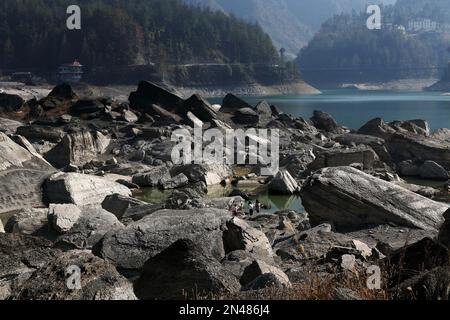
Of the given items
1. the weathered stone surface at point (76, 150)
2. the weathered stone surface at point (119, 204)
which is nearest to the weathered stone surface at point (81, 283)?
the weathered stone surface at point (119, 204)

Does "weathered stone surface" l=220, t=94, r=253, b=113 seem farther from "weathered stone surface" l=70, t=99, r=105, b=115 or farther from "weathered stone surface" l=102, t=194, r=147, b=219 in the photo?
"weathered stone surface" l=102, t=194, r=147, b=219

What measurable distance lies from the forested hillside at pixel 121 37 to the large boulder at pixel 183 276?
14453cm

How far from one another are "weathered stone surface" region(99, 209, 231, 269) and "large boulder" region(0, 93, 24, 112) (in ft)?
123

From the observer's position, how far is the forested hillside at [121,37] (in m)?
150

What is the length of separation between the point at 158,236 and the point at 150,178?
14.4 meters

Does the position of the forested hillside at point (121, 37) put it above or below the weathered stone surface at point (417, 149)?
above

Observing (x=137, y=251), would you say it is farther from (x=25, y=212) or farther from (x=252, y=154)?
(x=252, y=154)

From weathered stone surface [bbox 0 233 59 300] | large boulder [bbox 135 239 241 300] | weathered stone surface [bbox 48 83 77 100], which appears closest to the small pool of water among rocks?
weathered stone surface [bbox 0 233 59 300]

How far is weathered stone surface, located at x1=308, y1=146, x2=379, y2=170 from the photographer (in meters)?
26.9

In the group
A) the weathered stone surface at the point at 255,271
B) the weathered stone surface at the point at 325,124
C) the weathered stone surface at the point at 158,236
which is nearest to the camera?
the weathered stone surface at the point at 255,271

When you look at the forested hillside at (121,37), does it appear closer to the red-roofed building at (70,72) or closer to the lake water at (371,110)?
the red-roofed building at (70,72)

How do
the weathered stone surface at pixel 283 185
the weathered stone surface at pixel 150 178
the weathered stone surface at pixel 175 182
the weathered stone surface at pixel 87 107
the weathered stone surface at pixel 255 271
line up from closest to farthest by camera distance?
the weathered stone surface at pixel 255 271 → the weathered stone surface at pixel 283 185 → the weathered stone surface at pixel 175 182 → the weathered stone surface at pixel 150 178 → the weathered stone surface at pixel 87 107
